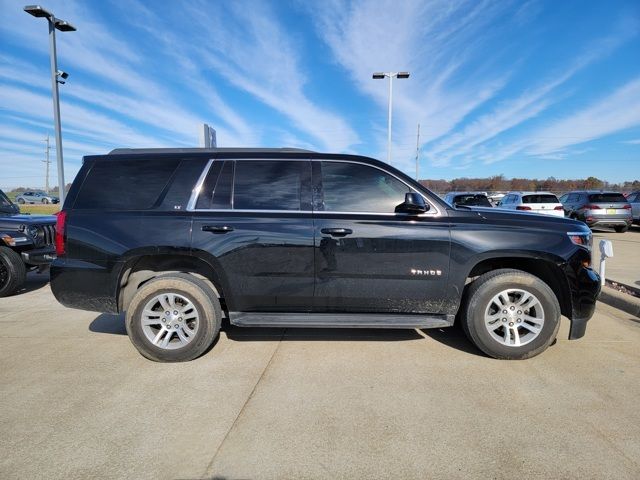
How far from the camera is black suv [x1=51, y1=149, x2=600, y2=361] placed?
11.0 feet

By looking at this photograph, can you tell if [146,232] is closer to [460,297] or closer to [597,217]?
[460,297]

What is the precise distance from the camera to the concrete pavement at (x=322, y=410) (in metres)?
2.14

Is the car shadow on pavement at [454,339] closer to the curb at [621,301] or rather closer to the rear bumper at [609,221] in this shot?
the curb at [621,301]

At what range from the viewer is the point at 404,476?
6.71 ft

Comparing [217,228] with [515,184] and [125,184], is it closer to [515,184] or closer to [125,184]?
[125,184]

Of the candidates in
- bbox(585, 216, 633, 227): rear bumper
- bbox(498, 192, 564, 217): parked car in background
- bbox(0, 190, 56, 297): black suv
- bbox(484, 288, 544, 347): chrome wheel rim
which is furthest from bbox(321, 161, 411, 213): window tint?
bbox(585, 216, 633, 227): rear bumper

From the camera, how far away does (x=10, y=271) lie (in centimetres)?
574

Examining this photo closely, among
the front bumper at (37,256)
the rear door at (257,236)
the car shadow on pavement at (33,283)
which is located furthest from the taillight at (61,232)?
the car shadow on pavement at (33,283)

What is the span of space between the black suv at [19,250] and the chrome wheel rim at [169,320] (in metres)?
3.86

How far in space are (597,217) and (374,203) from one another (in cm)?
1449

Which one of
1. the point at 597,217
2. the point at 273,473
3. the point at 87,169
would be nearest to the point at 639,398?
the point at 273,473

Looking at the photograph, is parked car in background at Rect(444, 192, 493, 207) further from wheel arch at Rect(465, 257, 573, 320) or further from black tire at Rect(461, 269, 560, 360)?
black tire at Rect(461, 269, 560, 360)

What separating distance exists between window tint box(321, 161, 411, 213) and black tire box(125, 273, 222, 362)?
4.81 feet

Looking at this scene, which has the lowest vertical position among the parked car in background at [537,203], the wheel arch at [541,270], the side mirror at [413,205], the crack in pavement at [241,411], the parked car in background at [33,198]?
the crack in pavement at [241,411]
